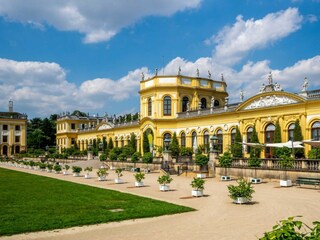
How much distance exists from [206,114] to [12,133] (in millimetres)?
66961

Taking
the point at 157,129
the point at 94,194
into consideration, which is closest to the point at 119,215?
the point at 94,194

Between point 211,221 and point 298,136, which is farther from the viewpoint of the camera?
point 298,136

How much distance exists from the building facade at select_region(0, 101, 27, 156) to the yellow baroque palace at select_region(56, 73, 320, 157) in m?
32.7

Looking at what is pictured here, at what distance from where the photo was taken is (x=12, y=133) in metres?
95.9

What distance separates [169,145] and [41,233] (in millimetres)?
36653

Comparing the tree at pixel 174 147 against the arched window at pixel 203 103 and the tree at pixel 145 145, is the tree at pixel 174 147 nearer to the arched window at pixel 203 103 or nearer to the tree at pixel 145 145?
the tree at pixel 145 145

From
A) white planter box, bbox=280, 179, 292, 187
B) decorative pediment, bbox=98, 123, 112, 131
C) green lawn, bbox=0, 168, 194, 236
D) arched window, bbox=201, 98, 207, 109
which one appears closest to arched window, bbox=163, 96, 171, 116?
arched window, bbox=201, 98, 207, 109

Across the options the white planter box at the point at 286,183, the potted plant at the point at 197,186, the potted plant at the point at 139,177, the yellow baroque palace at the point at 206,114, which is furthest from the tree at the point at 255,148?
the potted plant at the point at 197,186

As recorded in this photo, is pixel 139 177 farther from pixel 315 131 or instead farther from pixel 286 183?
pixel 315 131

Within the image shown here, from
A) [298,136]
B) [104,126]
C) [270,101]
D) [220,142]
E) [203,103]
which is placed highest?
[203,103]

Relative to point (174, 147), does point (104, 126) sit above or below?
above

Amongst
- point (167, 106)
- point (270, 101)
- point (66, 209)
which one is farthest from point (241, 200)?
point (167, 106)

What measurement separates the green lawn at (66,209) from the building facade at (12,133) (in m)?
80.7

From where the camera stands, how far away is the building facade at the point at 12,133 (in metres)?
94.9
